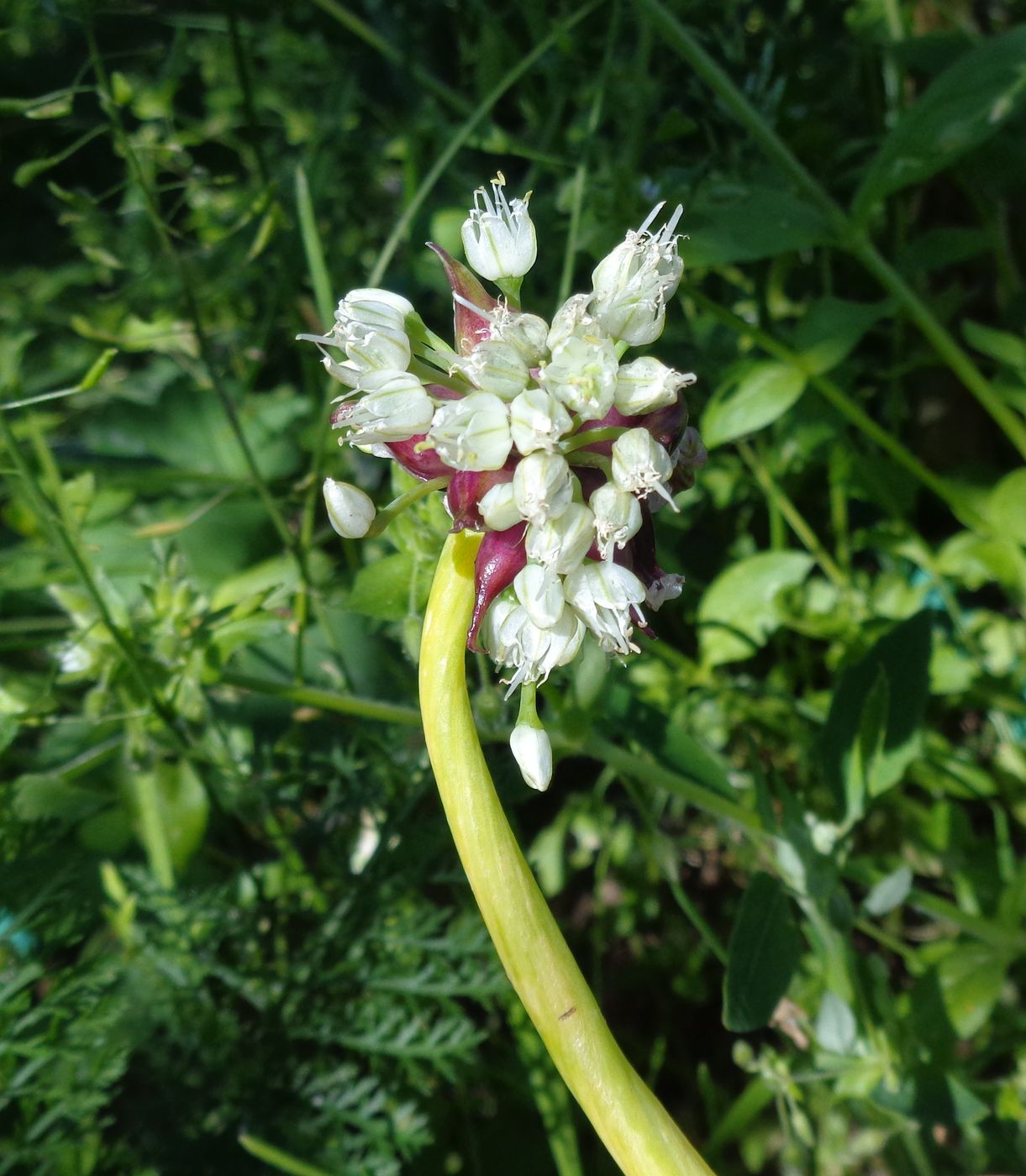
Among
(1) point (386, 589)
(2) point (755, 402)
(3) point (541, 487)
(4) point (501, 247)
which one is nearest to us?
(3) point (541, 487)

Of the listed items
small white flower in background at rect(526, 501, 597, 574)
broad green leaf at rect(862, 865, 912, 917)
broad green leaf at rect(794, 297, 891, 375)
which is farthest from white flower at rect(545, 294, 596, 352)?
broad green leaf at rect(862, 865, 912, 917)

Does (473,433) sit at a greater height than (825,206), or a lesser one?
greater

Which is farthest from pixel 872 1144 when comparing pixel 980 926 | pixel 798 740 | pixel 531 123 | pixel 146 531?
pixel 531 123

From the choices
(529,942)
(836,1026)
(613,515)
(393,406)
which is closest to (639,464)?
(613,515)

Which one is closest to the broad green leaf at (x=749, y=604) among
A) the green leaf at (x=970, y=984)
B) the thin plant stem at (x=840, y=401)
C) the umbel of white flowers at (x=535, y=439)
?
the thin plant stem at (x=840, y=401)

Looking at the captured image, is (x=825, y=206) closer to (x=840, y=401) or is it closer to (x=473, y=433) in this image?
(x=840, y=401)

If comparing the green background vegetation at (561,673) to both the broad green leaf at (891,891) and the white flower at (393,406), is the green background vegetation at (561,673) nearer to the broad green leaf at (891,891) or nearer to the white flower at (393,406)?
the broad green leaf at (891,891)

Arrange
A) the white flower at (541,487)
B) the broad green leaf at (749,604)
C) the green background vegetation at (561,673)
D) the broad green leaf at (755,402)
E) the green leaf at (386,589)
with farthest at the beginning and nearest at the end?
the broad green leaf at (749,604), the broad green leaf at (755,402), the green background vegetation at (561,673), the green leaf at (386,589), the white flower at (541,487)
